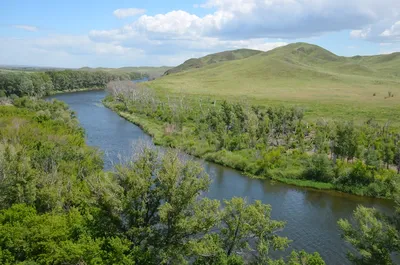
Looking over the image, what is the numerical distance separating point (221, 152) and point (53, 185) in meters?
35.5

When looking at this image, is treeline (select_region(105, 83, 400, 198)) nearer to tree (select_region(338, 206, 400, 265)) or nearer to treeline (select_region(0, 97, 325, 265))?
tree (select_region(338, 206, 400, 265))

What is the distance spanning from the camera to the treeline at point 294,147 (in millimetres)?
50750

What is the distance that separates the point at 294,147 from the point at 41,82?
384 feet

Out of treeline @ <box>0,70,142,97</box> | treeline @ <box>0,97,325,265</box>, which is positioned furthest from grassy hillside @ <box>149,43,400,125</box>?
treeline @ <box>0,97,325,265</box>

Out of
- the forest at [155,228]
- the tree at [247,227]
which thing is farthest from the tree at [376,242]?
the tree at [247,227]

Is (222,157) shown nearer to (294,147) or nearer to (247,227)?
(294,147)

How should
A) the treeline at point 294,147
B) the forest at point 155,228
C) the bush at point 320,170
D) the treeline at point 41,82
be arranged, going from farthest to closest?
the treeline at point 41,82
the bush at point 320,170
the treeline at point 294,147
the forest at point 155,228

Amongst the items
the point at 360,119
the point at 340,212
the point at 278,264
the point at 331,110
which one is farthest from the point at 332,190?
the point at 331,110

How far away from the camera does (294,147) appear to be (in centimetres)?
6688

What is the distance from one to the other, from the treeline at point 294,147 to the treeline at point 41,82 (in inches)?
2803

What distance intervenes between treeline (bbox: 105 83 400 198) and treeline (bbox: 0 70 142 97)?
71186mm

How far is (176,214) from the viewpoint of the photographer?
2439 cm

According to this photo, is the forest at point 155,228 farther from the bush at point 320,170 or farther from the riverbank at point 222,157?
the bush at point 320,170

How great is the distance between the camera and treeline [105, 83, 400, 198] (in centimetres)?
5075
